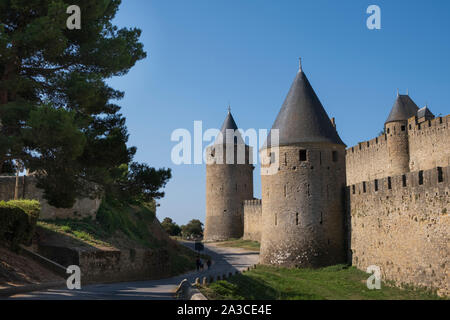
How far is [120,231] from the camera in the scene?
2166 centimetres

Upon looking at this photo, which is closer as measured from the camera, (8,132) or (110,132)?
(8,132)

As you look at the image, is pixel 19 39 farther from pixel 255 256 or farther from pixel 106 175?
pixel 255 256

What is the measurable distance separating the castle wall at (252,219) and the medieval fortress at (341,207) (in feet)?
46.1

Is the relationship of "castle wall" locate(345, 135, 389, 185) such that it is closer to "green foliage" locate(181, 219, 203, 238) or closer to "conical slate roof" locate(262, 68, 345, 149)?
"conical slate roof" locate(262, 68, 345, 149)

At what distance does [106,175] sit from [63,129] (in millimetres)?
2676

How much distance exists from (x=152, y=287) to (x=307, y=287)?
6279 millimetres

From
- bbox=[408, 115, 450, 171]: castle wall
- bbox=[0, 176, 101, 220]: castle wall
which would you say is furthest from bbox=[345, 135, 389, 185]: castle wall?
bbox=[0, 176, 101, 220]: castle wall

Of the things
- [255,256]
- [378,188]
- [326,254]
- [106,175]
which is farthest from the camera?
[255,256]

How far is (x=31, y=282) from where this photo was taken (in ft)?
39.9

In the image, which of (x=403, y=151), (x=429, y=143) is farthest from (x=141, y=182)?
(x=403, y=151)

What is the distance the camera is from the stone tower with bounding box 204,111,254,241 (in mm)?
43094

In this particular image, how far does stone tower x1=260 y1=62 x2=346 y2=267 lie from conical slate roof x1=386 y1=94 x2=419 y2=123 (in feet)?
49.1
